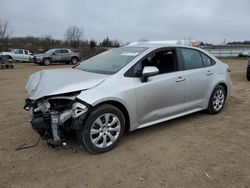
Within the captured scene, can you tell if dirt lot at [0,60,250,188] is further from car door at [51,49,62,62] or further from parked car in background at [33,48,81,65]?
car door at [51,49,62,62]

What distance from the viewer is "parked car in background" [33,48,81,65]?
24891mm

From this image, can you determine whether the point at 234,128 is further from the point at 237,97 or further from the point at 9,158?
the point at 9,158

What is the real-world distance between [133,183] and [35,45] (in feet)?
126

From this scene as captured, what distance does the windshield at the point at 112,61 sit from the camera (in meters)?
4.43

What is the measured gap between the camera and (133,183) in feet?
10.4

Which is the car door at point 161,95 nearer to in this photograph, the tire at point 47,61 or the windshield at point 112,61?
the windshield at point 112,61

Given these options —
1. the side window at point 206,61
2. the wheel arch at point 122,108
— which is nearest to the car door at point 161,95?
the wheel arch at point 122,108

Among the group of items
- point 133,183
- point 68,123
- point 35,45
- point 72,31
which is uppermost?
point 72,31

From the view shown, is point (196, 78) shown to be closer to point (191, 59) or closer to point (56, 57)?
point (191, 59)

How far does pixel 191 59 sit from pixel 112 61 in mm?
1671

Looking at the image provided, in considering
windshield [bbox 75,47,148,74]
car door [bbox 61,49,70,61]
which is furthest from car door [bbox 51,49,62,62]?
windshield [bbox 75,47,148,74]

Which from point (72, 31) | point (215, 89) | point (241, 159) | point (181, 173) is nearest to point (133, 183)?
point (181, 173)

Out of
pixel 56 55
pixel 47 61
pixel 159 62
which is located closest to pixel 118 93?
pixel 159 62

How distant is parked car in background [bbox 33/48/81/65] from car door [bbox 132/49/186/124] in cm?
2178
